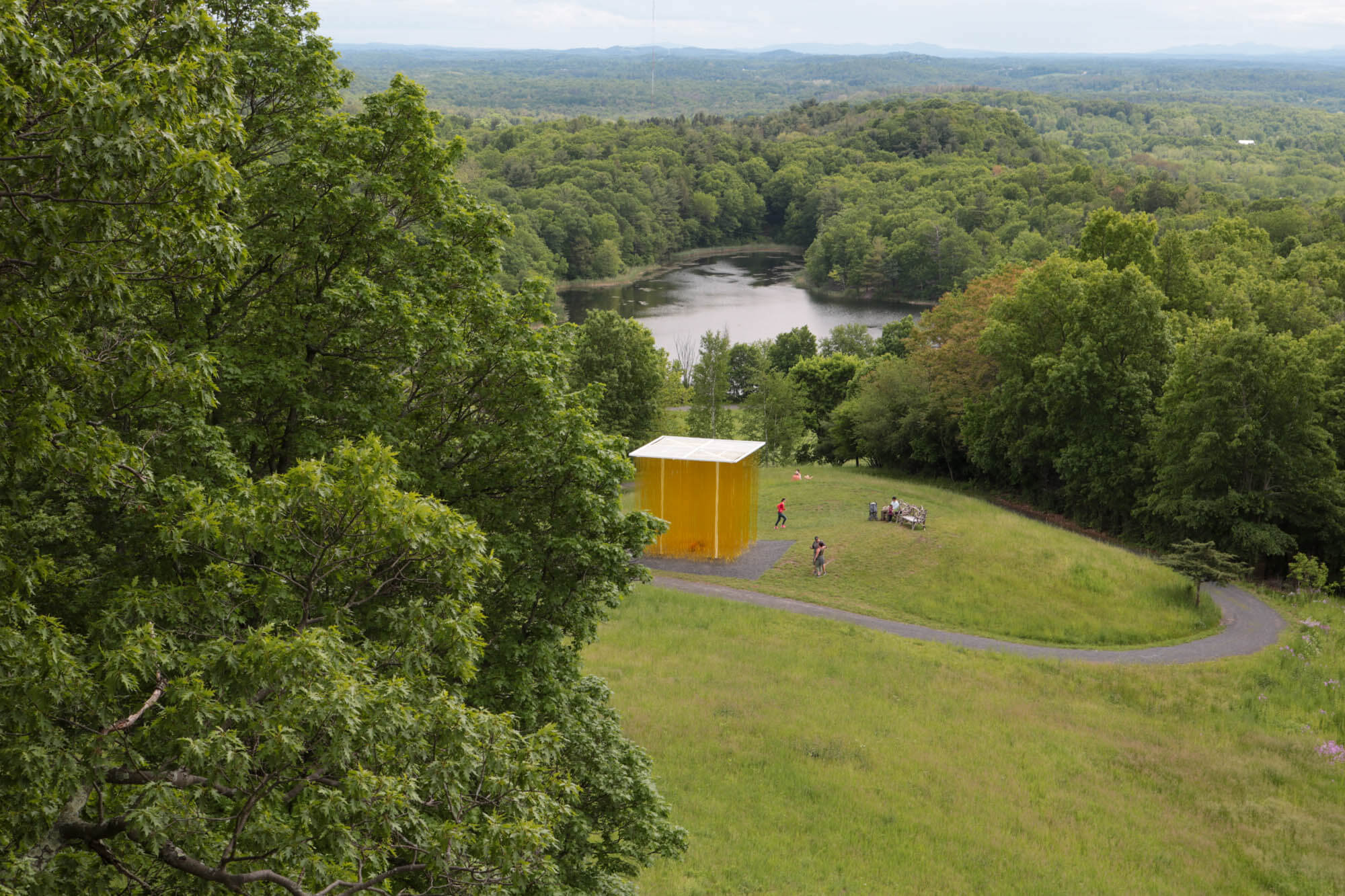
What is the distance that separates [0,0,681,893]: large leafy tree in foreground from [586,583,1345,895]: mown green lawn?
687 centimetres

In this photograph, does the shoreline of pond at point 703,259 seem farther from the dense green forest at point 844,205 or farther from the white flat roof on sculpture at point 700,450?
the white flat roof on sculpture at point 700,450

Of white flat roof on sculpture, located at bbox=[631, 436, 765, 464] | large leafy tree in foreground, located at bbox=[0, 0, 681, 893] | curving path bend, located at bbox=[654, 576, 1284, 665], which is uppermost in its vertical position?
large leafy tree in foreground, located at bbox=[0, 0, 681, 893]

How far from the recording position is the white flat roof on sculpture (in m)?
34.9

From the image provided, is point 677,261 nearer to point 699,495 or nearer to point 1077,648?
point 699,495

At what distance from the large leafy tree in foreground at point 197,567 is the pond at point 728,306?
8256 centimetres

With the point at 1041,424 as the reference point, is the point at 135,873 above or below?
above

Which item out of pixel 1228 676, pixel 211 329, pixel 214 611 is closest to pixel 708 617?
pixel 1228 676

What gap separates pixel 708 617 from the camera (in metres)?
29.8

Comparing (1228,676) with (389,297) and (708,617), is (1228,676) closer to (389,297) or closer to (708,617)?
(708,617)

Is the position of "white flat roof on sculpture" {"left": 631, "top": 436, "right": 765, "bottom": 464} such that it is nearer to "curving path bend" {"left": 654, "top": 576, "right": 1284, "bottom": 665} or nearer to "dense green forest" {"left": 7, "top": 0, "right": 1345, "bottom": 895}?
"curving path bend" {"left": 654, "top": 576, "right": 1284, "bottom": 665}

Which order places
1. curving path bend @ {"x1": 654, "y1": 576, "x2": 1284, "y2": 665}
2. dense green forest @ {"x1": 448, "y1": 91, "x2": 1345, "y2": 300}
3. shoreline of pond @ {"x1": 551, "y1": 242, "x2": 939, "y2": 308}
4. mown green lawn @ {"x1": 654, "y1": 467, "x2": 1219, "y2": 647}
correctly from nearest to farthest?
curving path bend @ {"x1": 654, "y1": 576, "x2": 1284, "y2": 665} < mown green lawn @ {"x1": 654, "y1": 467, "x2": 1219, "y2": 647} < dense green forest @ {"x1": 448, "y1": 91, "x2": 1345, "y2": 300} < shoreline of pond @ {"x1": 551, "y1": 242, "x2": 939, "y2": 308}

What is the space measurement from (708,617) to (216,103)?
76.8ft

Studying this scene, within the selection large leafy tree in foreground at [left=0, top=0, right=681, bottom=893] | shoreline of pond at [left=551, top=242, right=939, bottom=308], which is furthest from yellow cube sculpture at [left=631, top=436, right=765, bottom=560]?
shoreline of pond at [left=551, top=242, right=939, bottom=308]

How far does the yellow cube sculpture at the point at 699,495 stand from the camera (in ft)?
115
